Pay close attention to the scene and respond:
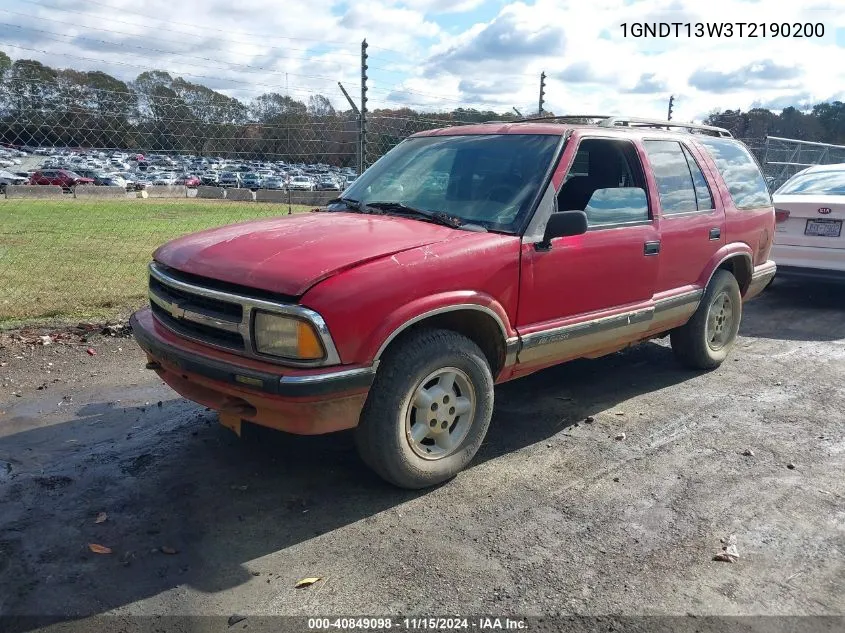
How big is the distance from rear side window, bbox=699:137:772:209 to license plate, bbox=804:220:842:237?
2154 millimetres

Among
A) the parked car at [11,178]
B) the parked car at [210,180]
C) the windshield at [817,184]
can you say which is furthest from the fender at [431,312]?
the parked car at [11,178]

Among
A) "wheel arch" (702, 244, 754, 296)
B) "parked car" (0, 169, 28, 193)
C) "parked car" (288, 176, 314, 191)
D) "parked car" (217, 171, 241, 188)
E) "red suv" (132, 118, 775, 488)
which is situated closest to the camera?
"red suv" (132, 118, 775, 488)

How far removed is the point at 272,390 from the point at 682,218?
352cm

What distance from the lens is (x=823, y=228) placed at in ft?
26.9

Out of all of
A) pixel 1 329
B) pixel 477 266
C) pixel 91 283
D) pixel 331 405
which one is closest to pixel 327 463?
pixel 331 405

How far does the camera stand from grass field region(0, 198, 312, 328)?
7332 millimetres

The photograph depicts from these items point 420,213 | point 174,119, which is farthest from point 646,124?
point 174,119

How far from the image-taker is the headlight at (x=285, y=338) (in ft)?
10.7

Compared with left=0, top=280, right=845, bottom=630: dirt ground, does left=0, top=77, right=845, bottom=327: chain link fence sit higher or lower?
higher

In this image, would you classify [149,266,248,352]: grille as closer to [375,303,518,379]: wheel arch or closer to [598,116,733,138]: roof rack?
[375,303,518,379]: wheel arch

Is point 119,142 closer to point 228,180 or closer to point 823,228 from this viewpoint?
point 823,228

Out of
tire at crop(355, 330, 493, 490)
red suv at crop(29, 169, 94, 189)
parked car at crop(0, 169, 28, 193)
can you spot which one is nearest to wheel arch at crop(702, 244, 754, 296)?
tire at crop(355, 330, 493, 490)

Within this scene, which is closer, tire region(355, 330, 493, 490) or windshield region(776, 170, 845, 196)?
tire region(355, 330, 493, 490)

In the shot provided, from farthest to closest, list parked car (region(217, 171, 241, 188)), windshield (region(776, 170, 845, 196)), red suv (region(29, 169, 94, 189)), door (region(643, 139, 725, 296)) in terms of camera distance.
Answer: parked car (region(217, 171, 241, 188)), red suv (region(29, 169, 94, 189)), windshield (region(776, 170, 845, 196)), door (region(643, 139, 725, 296))
